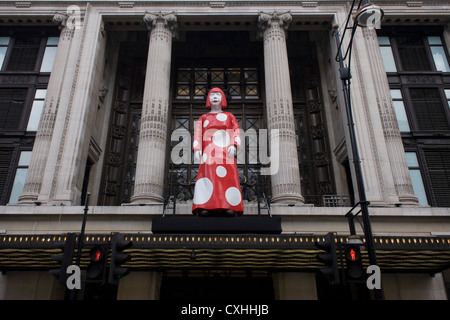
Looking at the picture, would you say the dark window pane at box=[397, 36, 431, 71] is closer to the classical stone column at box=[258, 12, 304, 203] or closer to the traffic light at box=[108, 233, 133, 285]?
the classical stone column at box=[258, 12, 304, 203]

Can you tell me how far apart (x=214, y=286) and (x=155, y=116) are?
821cm

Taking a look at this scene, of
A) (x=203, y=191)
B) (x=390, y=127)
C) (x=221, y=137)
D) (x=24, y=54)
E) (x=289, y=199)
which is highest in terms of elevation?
(x=24, y=54)

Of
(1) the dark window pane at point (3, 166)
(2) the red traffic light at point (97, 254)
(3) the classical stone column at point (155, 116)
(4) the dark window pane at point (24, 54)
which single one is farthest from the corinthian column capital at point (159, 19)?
(2) the red traffic light at point (97, 254)

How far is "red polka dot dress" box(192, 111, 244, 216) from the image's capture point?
1227 centimetres

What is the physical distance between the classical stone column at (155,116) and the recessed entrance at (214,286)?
3604mm

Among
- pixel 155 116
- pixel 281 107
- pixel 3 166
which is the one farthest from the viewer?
pixel 3 166

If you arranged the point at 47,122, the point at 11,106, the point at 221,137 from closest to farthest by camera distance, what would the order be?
the point at 221,137, the point at 47,122, the point at 11,106

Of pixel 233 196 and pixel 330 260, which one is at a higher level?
pixel 233 196

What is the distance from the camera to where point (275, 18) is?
18.9 meters

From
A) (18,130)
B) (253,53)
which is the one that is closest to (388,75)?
(253,53)

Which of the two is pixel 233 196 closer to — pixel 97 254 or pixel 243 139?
pixel 97 254

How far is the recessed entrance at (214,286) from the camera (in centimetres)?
1501

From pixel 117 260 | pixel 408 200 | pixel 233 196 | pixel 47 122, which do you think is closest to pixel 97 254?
pixel 117 260

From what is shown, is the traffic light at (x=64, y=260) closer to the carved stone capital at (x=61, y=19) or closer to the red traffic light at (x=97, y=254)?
the red traffic light at (x=97, y=254)
